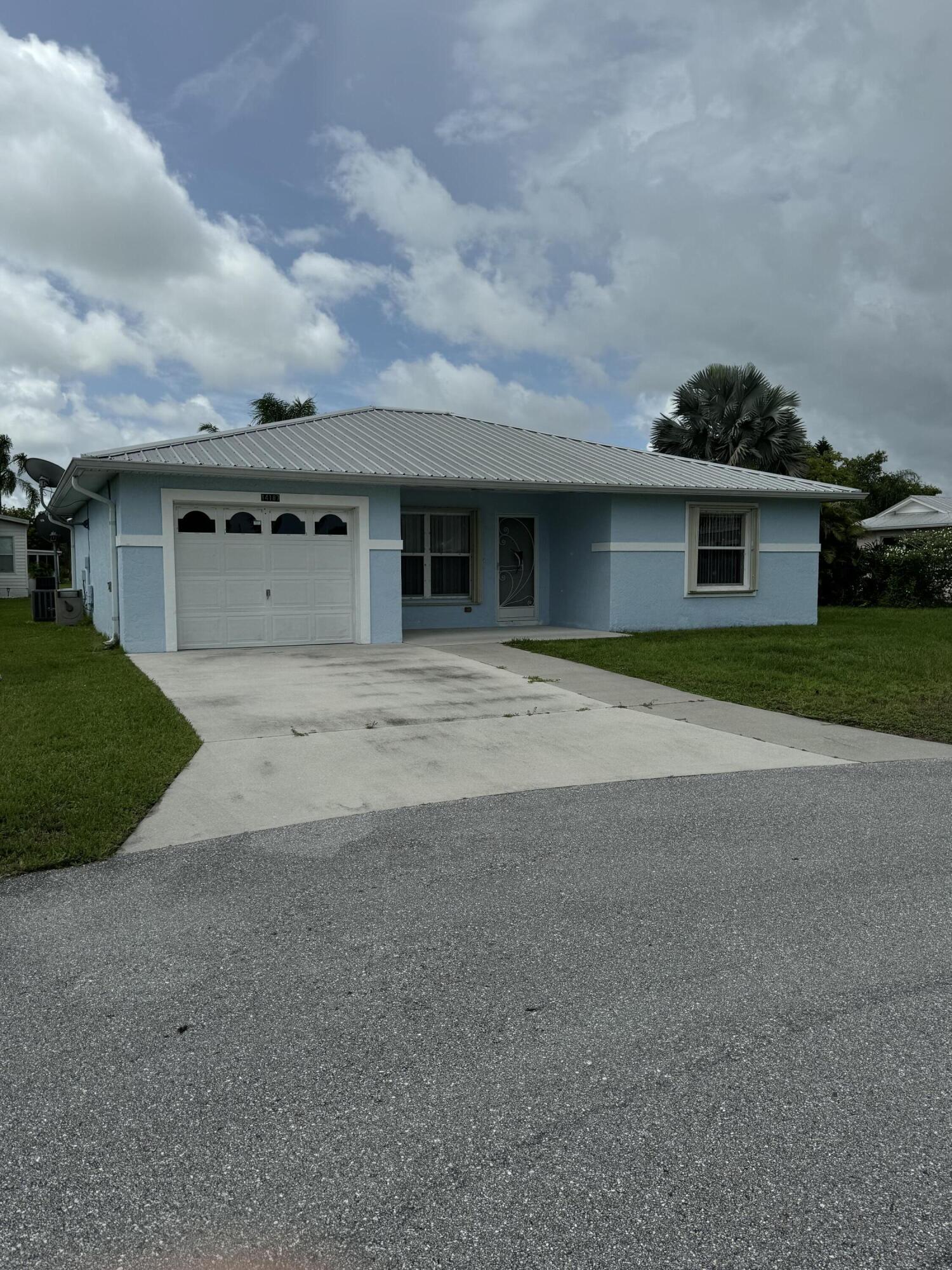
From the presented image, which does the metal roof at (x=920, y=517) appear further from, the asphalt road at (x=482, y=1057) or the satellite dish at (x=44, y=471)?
the asphalt road at (x=482, y=1057)

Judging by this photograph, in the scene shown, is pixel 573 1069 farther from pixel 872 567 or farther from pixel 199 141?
pixel 872 567

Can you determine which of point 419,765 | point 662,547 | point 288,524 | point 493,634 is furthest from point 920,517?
point 419,765

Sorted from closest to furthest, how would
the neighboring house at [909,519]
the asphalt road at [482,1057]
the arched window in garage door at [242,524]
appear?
the asphalt road at [482,1057] < the arched window in garage door at [242,524] < the neighboring house at [909,519]

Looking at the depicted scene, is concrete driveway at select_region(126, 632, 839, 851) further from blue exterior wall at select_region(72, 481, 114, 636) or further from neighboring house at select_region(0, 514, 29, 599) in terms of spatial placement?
neighboring house at select_region(0, 514, 29, 599)

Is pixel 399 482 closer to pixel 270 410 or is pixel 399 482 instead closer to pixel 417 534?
pixel 417 534

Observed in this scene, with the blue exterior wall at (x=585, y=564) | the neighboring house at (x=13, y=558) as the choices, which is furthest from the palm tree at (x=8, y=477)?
the blue exterior wall at (x=585, y=564)

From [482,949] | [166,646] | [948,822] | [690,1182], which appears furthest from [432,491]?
[690,1182]

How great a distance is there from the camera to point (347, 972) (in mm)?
3482

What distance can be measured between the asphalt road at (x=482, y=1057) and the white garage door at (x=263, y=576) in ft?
32.7

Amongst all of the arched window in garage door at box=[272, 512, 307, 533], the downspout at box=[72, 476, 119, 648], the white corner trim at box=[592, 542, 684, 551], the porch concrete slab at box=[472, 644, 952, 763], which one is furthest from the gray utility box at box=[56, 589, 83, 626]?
the porch concrete slab at box=[472, 644, 952, 763]

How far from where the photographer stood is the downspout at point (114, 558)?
14055mm

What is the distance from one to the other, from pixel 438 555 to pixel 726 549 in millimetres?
5664

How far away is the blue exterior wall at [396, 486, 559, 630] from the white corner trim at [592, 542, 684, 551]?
1727mm

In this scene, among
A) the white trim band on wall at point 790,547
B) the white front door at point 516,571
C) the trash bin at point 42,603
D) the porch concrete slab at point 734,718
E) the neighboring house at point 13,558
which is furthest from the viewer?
the neighboring house at point 13,558
